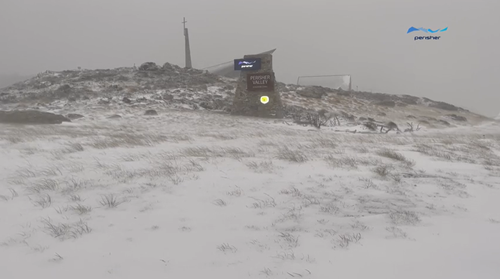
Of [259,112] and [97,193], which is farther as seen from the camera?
[259,112]

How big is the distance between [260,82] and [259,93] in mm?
679

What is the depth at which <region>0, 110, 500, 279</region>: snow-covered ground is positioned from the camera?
2.46m

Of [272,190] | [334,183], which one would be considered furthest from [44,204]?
[334,183]

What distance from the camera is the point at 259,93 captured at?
18469 millimetres

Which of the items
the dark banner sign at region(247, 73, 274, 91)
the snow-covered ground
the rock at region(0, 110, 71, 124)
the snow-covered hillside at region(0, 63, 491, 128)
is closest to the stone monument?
the dark banner sign at region(247, 73, 274, 91)

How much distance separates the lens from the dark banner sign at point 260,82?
59.1 feet

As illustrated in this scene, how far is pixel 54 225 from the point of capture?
10.3ft

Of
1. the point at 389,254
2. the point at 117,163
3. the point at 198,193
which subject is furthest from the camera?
the point at 117,163

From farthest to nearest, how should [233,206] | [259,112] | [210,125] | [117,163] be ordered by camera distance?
[259,112], [210,125], [117,163], [233,206]

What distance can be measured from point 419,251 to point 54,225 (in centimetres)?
346

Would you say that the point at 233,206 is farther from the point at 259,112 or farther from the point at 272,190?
the point at 259,112

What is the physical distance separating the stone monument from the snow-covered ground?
489 inches

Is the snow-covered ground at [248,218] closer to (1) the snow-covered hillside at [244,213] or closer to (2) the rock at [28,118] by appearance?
(1) the snow-covered hillside at [244,213]

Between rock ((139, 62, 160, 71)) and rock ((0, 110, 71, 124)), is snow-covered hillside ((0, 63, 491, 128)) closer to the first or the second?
rock ((139, 62, 160, 71))
